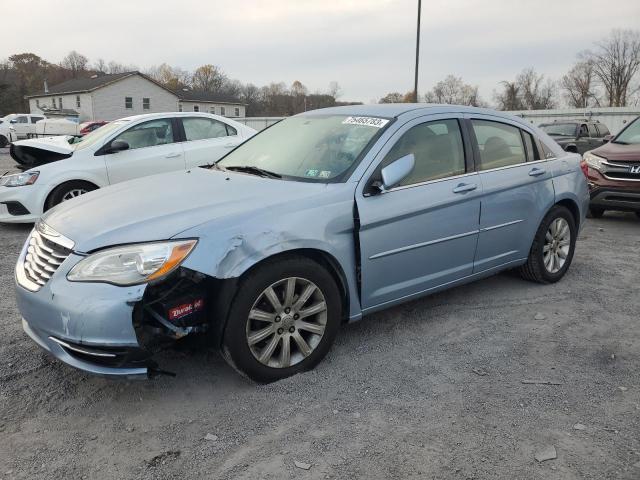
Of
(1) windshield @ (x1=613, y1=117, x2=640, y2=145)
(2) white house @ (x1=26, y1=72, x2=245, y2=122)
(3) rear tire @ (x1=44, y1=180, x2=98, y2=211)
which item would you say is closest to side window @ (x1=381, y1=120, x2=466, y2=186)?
(3) rear tire @ (x1=44, y1=180, x2=98, y2=211)

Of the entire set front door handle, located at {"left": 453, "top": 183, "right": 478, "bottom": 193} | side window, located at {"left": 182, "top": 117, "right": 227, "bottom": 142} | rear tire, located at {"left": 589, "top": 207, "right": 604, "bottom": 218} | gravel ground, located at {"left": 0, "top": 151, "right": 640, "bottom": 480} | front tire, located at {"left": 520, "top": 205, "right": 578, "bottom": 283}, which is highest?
side window, located at {"left": 182, "top": 117, "right": 227, "bottom": 142}

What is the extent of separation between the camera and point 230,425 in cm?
285

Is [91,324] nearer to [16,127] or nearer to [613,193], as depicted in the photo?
[613,193]

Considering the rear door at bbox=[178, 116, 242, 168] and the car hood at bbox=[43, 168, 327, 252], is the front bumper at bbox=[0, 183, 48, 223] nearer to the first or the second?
the rear door at bbox=[178, 116, 242, 168]

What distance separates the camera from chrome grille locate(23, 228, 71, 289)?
9.62 feet

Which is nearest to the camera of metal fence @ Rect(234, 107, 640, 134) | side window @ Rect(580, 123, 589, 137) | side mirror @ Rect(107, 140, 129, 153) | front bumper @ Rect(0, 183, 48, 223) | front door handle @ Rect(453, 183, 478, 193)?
front door handle @ Rect(453, 183, 478, 193)

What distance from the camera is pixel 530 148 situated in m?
4.77

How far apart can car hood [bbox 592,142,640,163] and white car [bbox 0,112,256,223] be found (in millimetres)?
5677

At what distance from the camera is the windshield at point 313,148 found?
364 cm

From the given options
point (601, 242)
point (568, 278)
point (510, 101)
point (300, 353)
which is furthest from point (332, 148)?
point (510, 101)

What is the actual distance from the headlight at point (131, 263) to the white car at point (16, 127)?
30.5 metres

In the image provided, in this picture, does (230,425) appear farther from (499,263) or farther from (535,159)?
(535,159)

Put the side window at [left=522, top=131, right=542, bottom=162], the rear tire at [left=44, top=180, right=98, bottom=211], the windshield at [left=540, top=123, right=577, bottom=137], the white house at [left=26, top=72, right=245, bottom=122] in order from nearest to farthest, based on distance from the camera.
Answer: the side window at [left=522, top=131, right=542, bottom=162]
the rear tire at [left=44, top=180, right=98, bottom=211]
the windshield at [left=540, top=123, right=577, bottom=137]
the white house at [left=26, top=72, right=245, bottom=122]

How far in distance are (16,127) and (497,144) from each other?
3484 centimetres
